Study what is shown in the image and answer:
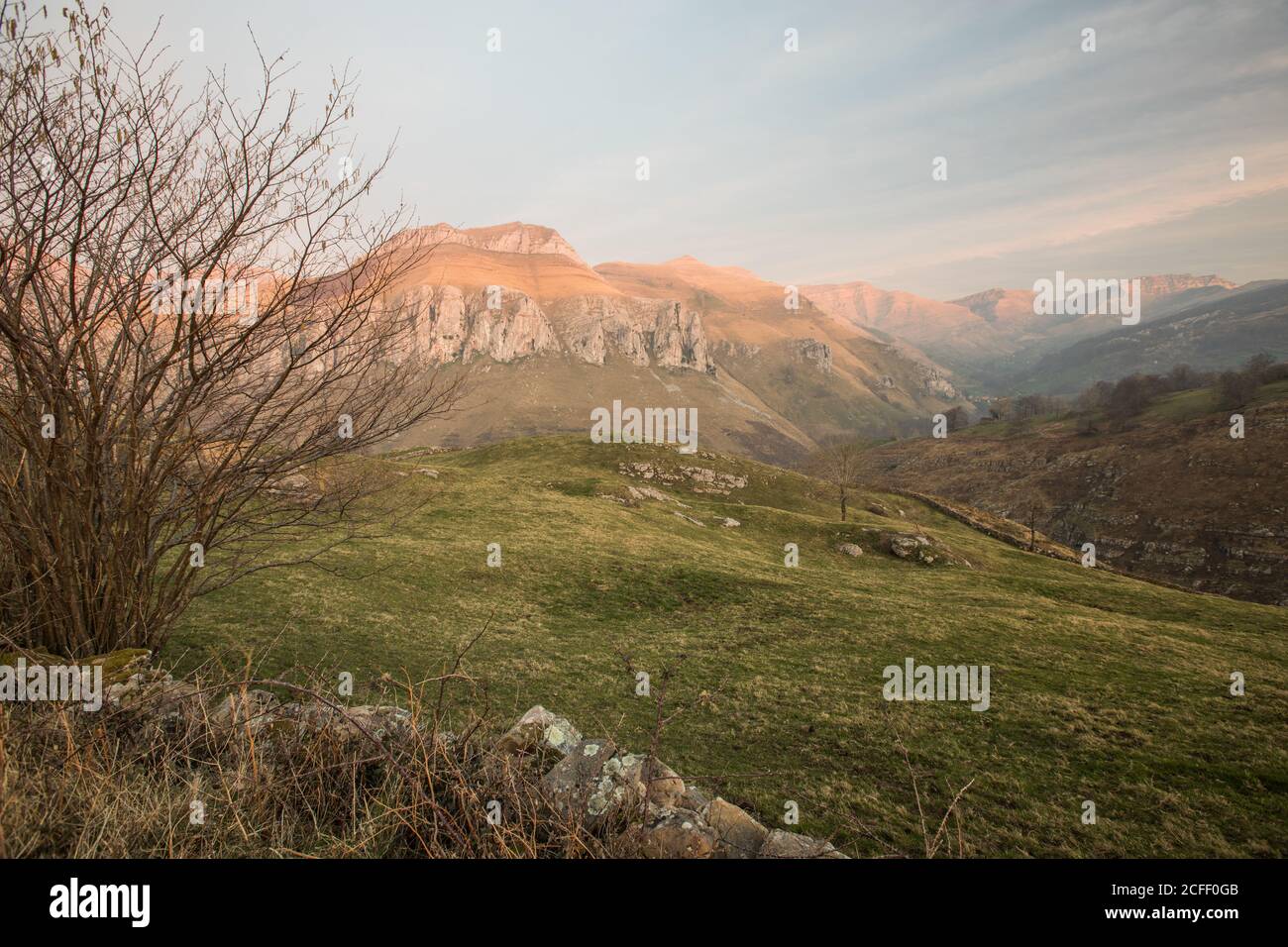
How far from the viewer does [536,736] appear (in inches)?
258

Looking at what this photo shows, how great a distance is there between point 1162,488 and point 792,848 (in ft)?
372

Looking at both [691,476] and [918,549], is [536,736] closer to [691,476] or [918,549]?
[918,549]

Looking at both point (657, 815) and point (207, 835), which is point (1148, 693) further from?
point (207, 835)

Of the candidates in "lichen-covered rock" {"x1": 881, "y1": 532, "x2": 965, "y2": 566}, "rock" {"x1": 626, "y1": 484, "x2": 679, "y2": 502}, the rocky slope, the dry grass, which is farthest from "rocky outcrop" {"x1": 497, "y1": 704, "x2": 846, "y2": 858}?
the rocky slope

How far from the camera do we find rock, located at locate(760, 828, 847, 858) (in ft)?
16.6

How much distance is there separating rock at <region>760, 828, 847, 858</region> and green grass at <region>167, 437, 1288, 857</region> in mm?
532

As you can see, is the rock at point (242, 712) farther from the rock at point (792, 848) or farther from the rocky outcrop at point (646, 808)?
the rock at point (792, 848)

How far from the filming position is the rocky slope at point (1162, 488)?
67.6 metres

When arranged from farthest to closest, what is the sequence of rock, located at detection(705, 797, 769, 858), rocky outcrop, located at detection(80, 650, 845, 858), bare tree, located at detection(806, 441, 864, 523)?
1. bare tree, located at detection(806, 441, 864, 523)
2. rock, located at detection(705, 797, 769, 858)
3. rocky outcrop, located at detection(80, 650, 845, 858)

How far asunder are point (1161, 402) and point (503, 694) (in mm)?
165871

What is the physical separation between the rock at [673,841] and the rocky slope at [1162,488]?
63690 millimetres

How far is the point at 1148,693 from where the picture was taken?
12.7 meters

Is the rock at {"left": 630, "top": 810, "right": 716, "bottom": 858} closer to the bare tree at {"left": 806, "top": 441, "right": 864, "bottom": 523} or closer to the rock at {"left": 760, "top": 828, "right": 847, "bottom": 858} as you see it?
the rock at {"left": 760, "top": 828, "right": 847, "bottom": 858}
